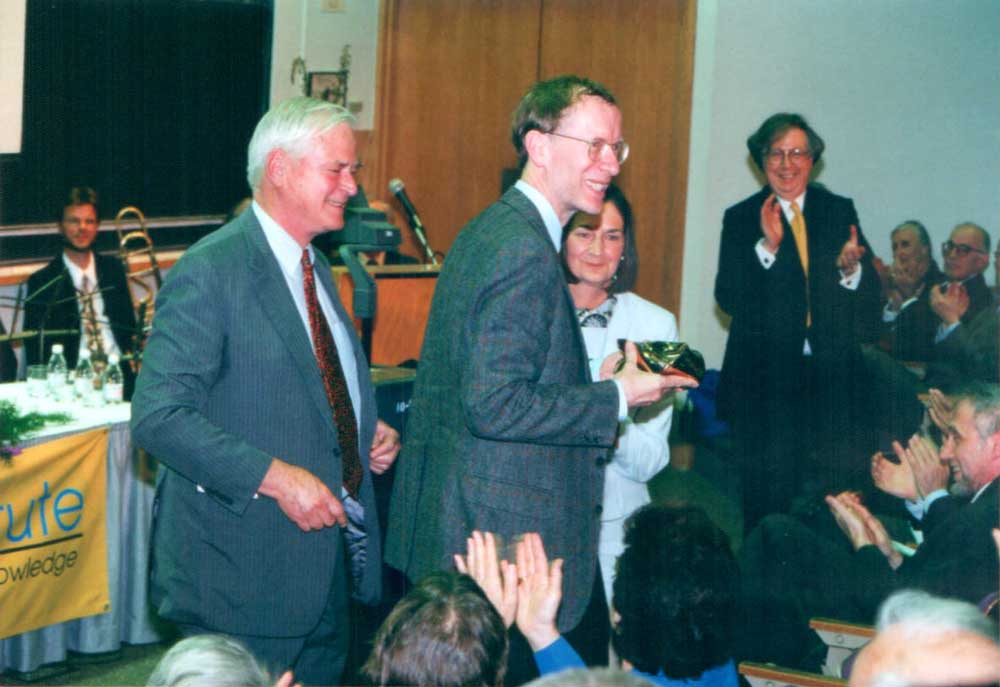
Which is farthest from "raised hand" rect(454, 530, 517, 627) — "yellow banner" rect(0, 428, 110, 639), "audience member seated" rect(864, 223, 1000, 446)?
"audience member seated" rect(864, 223, 1000, 446)

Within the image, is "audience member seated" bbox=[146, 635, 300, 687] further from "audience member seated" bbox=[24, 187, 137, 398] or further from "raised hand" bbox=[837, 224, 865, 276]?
"raised hand" bbox=[837, 224, 865, 276]

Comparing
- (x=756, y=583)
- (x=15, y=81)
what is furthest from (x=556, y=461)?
(x=15, y=81)

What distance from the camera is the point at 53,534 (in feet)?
11.2

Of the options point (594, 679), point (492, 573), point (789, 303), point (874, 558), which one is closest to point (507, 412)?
point (492, 573)

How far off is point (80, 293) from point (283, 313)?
102 inches

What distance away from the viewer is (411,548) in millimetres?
2350

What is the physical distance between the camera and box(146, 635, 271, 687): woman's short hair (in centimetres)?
158

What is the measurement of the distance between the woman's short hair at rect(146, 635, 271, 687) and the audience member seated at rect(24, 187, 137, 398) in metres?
2.78

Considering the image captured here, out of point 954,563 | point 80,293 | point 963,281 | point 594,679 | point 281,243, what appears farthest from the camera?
point 963,281

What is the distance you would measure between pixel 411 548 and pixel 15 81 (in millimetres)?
3446

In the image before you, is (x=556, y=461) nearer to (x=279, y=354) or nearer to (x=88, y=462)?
(x=279, y=354)

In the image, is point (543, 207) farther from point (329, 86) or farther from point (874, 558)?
point (329, 86)

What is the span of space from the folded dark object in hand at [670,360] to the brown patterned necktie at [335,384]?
0.59 m

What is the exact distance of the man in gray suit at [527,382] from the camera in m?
2.08
